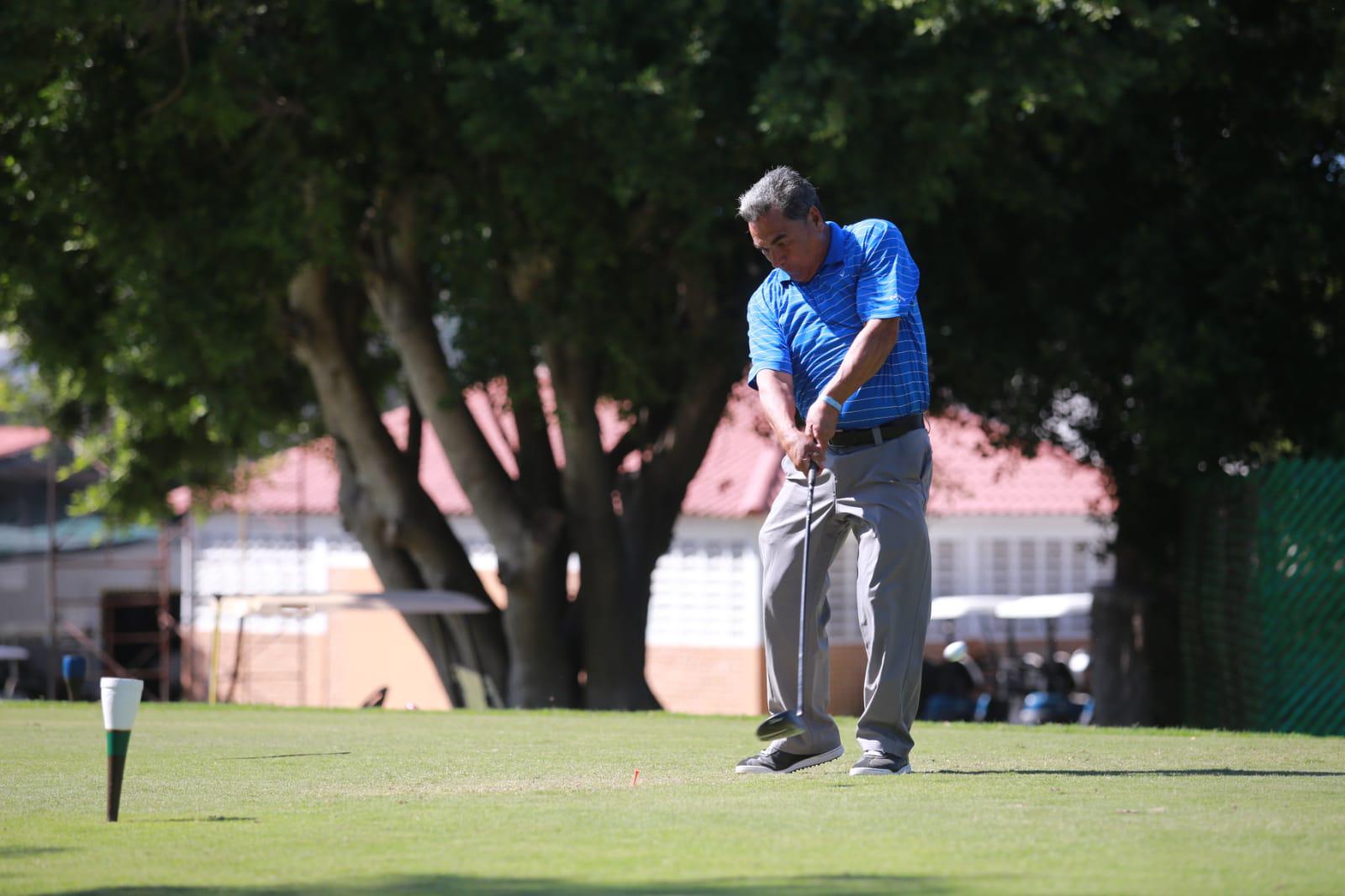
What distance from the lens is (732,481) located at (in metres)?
30.7

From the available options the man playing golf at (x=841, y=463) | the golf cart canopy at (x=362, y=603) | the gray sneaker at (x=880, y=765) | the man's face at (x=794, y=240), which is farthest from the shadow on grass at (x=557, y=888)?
the golf cart canopy at (x=362, y=603)

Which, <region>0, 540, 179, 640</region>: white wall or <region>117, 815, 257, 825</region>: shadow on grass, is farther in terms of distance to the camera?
<region>0, 540, 179, 640</region>: white wall

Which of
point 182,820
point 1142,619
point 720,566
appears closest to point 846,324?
point 182,820

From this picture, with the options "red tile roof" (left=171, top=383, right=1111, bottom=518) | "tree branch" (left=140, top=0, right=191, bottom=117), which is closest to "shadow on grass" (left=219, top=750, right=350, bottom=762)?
"tree branch" (left=140, top=0, right=191, bottom=117)

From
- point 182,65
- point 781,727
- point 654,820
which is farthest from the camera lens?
point 182,65

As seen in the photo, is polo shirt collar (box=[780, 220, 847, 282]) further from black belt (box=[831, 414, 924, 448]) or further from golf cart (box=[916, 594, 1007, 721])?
golf cart (box=[916, 594, 1007, 721])

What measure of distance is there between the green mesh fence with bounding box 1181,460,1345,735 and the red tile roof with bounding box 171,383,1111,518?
1220 centimetres

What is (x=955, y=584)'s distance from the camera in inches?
1483

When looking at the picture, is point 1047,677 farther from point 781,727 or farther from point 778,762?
point 781,727

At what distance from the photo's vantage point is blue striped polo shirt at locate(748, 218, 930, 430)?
645 centimetres

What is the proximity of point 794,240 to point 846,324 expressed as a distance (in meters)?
0.36

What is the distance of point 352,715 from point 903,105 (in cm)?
641

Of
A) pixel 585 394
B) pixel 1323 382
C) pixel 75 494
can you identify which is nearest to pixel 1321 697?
pixel 1323 382

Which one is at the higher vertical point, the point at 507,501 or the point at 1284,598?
the point at 507,501
